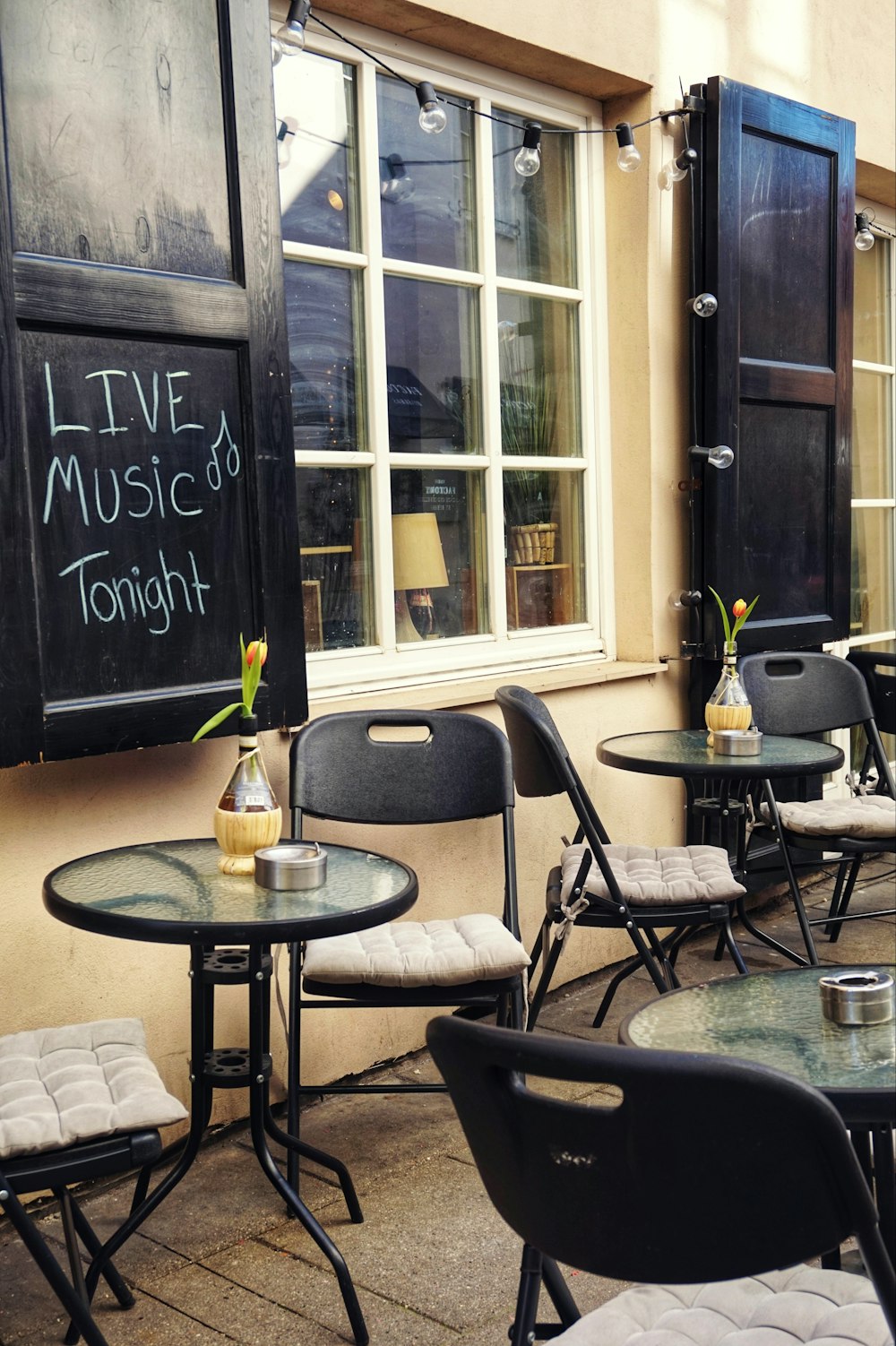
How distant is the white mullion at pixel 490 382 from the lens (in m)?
4.24

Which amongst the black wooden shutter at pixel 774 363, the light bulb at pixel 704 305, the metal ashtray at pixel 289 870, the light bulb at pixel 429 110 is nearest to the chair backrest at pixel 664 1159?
the metal ashtray at pixel 289 870

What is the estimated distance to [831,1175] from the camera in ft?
4.43

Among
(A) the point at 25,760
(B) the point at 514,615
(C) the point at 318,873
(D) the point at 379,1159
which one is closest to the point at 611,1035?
(D) the point at 379,1159

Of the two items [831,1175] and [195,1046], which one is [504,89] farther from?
[831,1175]

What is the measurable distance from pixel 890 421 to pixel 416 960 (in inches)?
171

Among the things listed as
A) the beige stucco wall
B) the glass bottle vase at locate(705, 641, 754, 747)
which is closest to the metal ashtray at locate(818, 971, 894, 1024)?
the beige stucco wall

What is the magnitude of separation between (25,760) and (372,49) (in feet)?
7.33

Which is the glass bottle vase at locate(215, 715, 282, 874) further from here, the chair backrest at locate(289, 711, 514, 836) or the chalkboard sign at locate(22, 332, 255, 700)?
the chair backrest at locate(289, 711, 514, 836)

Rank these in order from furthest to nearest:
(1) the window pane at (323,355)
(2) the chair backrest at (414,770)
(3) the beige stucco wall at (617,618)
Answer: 1. (1) the window pane at (323,355)
2. (2) the chair backrest at (414,770)
3. (3) the beige stucco wall at (617,618)

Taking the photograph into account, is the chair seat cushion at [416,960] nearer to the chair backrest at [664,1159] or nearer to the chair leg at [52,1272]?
the chair leg at [52,1272]

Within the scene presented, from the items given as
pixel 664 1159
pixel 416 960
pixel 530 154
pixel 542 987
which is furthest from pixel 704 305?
pixel 664 1159

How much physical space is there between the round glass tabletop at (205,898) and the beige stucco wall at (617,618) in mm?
282

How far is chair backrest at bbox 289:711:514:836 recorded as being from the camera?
11.3 ft

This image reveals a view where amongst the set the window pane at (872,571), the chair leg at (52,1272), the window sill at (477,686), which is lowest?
the chair leg at (52,1272)
